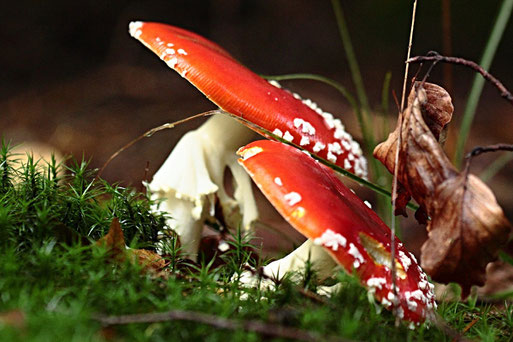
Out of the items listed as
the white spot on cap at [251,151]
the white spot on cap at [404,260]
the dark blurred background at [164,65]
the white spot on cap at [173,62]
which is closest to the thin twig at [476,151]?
the white spot on cap at [404,260]

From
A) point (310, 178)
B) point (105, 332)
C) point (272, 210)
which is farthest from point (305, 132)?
point (272, 210)

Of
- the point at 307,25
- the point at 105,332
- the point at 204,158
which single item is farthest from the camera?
the point at 307,25

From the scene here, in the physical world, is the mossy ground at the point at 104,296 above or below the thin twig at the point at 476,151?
below

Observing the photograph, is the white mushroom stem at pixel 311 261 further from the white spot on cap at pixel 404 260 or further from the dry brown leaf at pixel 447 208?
the dry brown leaf at pixel 447 208

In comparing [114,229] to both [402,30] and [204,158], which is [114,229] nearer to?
[204,158]

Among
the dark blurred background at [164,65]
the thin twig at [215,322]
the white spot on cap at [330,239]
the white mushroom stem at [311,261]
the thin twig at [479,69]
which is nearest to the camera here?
the thin twig at [215,322]

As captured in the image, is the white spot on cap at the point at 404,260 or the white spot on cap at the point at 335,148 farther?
the white spot on cap at the point at 335,148

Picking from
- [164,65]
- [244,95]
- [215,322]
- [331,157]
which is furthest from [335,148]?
[164,65]
